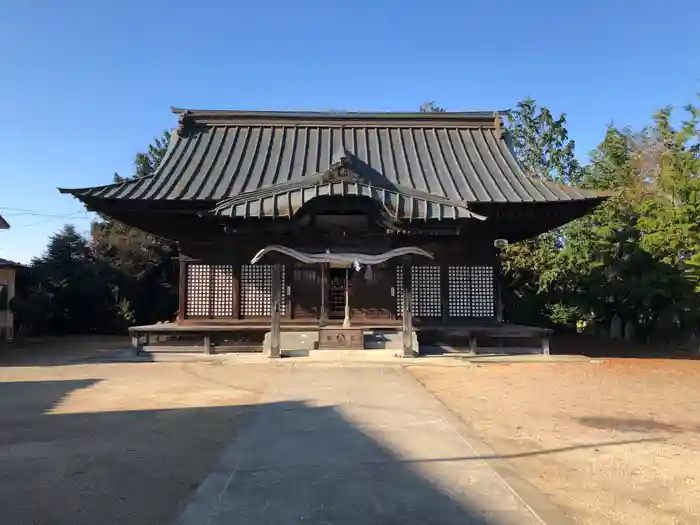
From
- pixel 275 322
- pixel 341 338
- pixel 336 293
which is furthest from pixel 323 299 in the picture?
pixel 275 322

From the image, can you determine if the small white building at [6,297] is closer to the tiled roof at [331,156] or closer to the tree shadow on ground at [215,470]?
the tiled roof at [331,156]

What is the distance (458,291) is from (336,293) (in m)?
3.82

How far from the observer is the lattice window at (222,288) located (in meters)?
15.6

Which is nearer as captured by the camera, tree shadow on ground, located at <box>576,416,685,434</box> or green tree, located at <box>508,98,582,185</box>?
tree shadow on ground, located at <box>576,416,685,434</box>

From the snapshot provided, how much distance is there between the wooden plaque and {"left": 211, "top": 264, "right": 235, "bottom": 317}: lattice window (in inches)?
121

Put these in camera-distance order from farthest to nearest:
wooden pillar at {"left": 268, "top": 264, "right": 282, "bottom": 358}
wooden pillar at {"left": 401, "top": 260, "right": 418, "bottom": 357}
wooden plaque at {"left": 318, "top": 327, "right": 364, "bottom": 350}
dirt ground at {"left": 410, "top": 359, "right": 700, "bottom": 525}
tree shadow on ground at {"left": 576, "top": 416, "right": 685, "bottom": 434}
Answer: wooden plaque at {"left": 318, "top": 327, "right": 364, "bottom": 350} → wooden pillar at {"left": 401, "top": 260, "right": 418, "bottom": 357} → wooden pillar at {"left": 268, "top": 264, "right": 282, "bottom": 358} → tree shadow on ground at {"left": 576, "top": 416, "right": 685, "bottom": 434} → dirt ground at {"left": 410, "top": 359, "right": 700, "bottom": 525}

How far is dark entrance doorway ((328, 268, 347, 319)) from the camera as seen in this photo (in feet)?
53.7

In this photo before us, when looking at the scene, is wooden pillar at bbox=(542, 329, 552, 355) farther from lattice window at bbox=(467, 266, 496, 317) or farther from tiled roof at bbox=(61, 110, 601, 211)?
tiled roof at bbox=(61, 110, 601, 211)

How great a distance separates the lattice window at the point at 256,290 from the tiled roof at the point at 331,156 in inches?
90.6

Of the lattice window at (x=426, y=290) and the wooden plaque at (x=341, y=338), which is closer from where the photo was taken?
the wooden plaque at (x=341, y=338)

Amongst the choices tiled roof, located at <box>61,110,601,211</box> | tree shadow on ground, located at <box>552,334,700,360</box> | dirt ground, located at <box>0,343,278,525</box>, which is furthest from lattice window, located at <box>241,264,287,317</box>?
tree shadow on ground, located at <box>552,334,700,360</box>

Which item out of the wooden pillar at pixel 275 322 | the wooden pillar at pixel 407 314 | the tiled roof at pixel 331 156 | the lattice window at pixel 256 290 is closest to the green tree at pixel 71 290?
the tiled roof at pixel 331 156

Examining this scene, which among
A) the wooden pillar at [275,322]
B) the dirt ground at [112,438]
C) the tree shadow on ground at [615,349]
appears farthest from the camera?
the tree shadow on ground at [615,349]

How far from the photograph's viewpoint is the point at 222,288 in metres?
15.6
